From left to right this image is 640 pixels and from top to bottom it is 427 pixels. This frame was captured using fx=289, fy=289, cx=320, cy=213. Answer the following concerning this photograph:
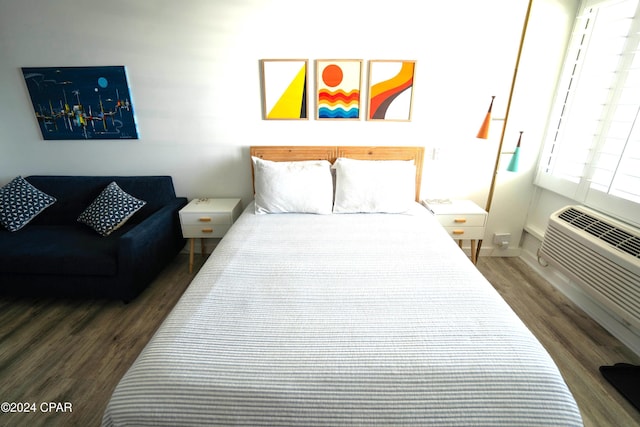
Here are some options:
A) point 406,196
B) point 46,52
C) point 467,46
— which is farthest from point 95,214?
point 467,46

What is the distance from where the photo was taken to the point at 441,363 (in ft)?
3.26

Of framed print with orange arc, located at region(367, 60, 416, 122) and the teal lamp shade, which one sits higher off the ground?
framed print with orange arc, located at region(367, 60, 416, 122)

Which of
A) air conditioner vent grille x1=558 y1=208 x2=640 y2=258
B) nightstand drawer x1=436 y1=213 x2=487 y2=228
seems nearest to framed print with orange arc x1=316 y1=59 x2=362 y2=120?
nightstand drawer x1=436 y1=213 x2=487 y2=228

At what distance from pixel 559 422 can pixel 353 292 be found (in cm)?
80

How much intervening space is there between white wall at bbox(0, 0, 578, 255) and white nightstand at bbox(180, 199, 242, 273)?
31 centimetres

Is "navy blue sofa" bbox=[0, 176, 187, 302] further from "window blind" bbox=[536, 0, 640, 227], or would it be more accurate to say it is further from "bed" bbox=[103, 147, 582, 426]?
"window blind" bbox=[536, 0, 640, 227]

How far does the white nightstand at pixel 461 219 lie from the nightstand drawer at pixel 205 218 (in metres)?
→ 1.72

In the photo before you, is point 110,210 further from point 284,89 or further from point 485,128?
point 485,128

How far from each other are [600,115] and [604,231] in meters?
0.80

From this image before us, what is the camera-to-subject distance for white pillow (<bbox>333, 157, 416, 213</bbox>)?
2.22 m

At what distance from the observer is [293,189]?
87.4 inches

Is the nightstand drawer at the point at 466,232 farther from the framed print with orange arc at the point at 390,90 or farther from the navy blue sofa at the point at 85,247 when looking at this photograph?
the navy blue sofa at the point at 85,247

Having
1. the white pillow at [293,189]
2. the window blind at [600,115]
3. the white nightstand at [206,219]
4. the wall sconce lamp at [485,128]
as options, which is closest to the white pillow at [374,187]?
the white pillow at [293,189]

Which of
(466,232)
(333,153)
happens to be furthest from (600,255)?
(333,153)
